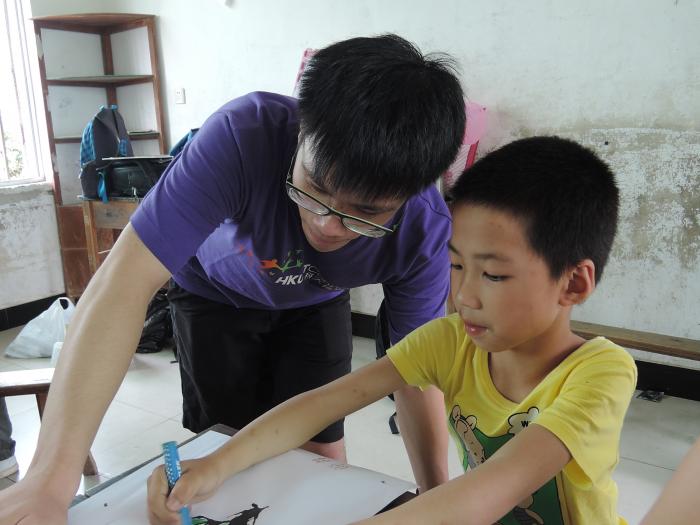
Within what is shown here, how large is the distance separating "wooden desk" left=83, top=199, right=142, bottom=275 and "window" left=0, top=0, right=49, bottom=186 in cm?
60

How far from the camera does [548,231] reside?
754mm

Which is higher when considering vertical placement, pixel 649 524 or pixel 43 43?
pixel 43 43

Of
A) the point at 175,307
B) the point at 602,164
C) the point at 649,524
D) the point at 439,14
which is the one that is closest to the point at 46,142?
the point at 439,14

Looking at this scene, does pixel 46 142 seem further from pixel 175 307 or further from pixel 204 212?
pixel 204 212

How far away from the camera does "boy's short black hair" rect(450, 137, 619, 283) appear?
0.76 metres

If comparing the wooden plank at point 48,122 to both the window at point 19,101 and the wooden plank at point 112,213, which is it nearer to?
the window at point 19,101

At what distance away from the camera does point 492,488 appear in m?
0.66

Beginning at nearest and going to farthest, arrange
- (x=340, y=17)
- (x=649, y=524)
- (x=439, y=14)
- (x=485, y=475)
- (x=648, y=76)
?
(x=649, y=524), (x=485, y=475), (x=648, y=76), (x=439, y=14), (x=340, y=17)

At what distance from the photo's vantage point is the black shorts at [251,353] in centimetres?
124

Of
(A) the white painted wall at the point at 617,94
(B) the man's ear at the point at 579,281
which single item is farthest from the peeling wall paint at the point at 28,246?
(B) the man's ear at the point at 579,281

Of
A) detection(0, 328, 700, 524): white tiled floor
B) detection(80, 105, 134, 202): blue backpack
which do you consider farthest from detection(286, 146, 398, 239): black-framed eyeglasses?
detection(80, 105, 134, 202): blue backpack

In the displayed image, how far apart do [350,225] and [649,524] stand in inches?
19.3

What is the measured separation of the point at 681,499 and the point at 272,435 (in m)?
0.52

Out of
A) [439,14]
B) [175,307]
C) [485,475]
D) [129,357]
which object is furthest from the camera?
[439,14]
